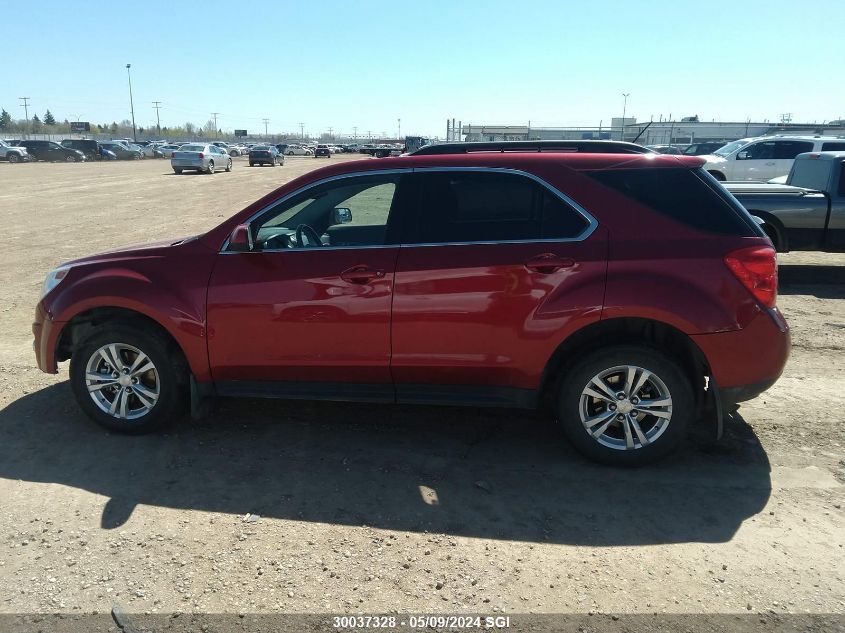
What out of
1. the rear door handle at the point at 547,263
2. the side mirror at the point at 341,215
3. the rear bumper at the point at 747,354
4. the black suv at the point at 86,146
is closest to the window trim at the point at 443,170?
the rear door handle at the point at 547,263

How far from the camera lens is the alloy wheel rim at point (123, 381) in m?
→ 4.38

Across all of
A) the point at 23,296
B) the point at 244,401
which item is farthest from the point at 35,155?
the point at 244,401

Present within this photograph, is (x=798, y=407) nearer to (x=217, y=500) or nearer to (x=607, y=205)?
(x=607, y=205)

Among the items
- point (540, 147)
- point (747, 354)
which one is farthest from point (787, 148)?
point (747, 354)

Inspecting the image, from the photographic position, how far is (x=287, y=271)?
162 inches

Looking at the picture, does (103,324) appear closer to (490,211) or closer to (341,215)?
(341,215)

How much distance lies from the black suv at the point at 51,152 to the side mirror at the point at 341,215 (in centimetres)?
5895

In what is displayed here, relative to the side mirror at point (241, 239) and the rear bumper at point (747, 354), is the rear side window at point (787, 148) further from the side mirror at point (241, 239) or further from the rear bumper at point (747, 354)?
the side mirror at point (241, 239)

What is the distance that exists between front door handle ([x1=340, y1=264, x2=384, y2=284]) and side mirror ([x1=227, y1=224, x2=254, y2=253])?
67 cm

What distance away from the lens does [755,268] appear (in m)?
3.72

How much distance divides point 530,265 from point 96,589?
277cm

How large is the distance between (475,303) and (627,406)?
111 cm

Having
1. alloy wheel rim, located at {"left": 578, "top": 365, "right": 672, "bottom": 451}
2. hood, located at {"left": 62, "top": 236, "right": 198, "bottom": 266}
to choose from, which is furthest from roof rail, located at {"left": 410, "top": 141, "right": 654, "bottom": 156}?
hood, located at {"left": 62, "top": 236, "right": 198, "bottom": 266}

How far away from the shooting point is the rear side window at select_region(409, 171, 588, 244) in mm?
3934
